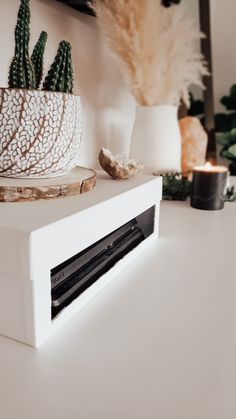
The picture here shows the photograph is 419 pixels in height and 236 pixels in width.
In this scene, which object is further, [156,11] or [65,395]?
[156,11]

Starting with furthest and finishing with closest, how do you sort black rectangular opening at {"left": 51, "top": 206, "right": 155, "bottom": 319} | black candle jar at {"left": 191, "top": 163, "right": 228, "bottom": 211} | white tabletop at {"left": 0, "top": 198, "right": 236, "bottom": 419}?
1. black candle jar at {"left": 191, "top": 163, "right": 228, "bottom": 211}
2. black rectangular opening at {"left": 51, "top": 206, "right": 155, "bottom": 319}
3. white tabletop at {"left": 0, "top": 198, "right": 236, "bottom": 419}

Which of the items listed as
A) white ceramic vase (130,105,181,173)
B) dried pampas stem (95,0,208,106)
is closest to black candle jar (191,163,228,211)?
white ceramic vase (130,105,181,173)

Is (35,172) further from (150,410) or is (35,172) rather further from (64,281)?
(150,410)

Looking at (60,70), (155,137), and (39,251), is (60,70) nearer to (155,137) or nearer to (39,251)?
(39,251)

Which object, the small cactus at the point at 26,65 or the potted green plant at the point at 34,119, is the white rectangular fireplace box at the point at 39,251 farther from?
the small cactus at the point at 26,65

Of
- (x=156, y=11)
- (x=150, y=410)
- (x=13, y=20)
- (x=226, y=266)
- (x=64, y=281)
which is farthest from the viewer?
(x=156, y=11)

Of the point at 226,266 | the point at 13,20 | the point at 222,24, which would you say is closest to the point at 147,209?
the point at 226,266

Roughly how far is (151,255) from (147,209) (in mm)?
84

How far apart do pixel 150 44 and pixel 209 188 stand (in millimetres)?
432

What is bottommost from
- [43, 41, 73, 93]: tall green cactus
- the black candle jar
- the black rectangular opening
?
the black rectangular opening

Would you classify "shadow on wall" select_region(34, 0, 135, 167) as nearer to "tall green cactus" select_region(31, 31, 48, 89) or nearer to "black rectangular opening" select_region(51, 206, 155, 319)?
"tall green cactus" select_region(31, 31, 48, 89)

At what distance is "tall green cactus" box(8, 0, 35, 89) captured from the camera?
44 centimetres

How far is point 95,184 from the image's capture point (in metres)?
0.52

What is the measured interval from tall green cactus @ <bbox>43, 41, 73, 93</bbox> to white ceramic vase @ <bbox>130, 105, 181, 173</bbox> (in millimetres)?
484
